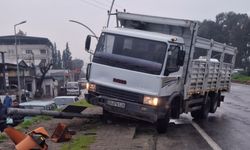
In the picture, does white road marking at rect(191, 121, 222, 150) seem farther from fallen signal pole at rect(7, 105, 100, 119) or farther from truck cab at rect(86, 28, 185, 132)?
fallen signal pole at rect(7, 105, 100, 119)

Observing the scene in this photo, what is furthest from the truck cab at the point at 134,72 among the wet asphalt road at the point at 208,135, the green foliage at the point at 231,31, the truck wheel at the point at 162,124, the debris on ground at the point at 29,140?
the green foliage at the point at 231,31

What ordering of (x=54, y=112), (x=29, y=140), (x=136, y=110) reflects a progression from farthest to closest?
(x=54, y=112) < (x=136, y=110) < (x=29, y=140)

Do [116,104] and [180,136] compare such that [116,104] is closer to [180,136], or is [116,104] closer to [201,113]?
[180,136]

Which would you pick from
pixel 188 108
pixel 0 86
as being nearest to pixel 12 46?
pixel 0 86

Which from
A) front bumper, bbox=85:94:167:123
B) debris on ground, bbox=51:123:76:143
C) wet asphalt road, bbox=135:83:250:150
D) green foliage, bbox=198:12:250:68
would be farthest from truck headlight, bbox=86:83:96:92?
green foliage, bbox=198:12:250:68

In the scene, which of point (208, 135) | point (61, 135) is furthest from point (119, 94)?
point (208, 135)

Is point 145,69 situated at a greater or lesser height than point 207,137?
greater

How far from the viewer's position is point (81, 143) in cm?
997

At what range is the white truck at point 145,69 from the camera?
11.5m

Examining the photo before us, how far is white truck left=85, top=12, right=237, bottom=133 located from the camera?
452 inches

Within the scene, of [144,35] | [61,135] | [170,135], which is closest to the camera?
[61,135]

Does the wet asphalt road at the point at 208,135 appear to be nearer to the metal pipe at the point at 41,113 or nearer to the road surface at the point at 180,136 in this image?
the road surface at the point at 180,136

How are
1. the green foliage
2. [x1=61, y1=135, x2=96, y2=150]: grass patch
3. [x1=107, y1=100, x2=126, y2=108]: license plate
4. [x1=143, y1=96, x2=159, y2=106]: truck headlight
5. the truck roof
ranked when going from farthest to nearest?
the green foliage < the truck roof < [x1=107, y1=100, x2=126, y2=108]: license plate < [x1=143, y1=96, x2=159, y2=106]: truck headlight < [x1=61, y1=135, x2=96, y2=150]: grass patch

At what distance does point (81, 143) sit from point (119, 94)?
88.5 inches
